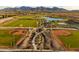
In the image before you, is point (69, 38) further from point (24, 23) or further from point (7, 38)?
point (7, 38)

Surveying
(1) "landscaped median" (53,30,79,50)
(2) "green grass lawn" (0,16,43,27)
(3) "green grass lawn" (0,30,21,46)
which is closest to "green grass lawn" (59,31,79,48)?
(1) "landscaped median" (53,30,79,50)

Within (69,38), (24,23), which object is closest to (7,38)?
(24,23)

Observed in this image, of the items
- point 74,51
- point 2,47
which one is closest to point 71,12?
point 74,51

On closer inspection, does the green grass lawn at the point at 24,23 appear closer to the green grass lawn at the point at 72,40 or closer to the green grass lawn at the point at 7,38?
the green grass lawn at the point at 7,38

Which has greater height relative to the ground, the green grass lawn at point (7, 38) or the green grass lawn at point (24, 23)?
the green grass lawn at point (24, 23)

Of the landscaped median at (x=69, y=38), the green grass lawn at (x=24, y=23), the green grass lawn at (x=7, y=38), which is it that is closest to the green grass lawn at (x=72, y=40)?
the landscaped median at (x=69, y=38)

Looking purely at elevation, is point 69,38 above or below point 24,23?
below

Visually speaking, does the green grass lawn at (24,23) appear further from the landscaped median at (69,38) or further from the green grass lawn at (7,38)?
the landscaped median at (69,38)
